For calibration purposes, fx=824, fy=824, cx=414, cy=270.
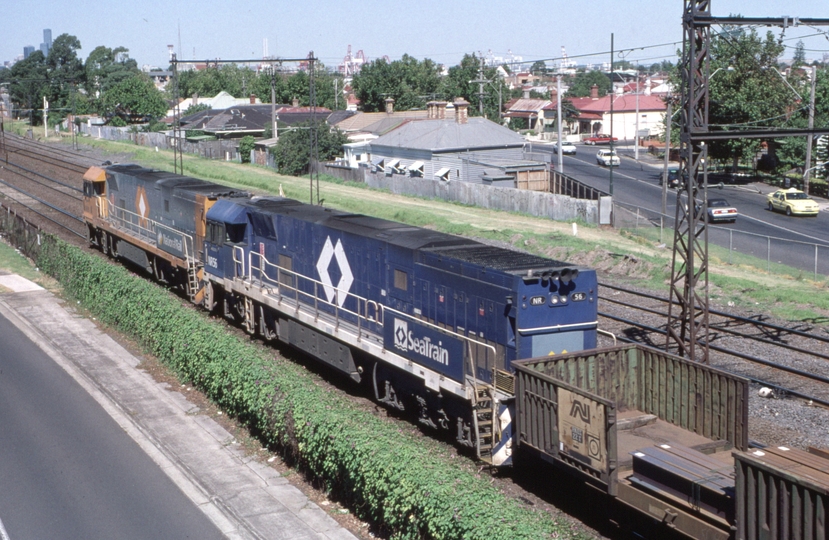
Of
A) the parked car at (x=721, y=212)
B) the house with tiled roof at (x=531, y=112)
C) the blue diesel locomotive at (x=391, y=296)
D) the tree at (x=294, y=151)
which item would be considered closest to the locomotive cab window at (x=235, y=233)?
the blue diesel locomotive at (x=391, y=296)

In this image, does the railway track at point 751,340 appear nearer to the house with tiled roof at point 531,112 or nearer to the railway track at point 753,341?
the railway track at point 753,341

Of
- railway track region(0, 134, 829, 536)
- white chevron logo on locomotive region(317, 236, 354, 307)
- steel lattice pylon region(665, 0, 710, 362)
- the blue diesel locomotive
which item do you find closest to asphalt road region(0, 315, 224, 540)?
the blue diesel locomotive

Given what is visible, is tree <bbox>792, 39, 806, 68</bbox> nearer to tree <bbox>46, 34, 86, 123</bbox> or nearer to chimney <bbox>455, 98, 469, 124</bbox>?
chimney <bbox>455, 98, 469, 124</bbox>

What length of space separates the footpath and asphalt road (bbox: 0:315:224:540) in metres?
0.31

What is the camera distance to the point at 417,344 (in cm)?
1666

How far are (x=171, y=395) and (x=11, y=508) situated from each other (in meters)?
6.08

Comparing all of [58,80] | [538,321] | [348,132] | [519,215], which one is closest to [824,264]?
[519,215]

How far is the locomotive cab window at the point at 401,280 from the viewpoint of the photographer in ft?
59.8

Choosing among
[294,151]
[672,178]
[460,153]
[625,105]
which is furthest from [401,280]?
[625,105]

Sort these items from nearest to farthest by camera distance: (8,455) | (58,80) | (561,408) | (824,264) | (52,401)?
1. (561,408)
2. (8,455)
3. (52,401)
4. (824,264)
5. (58,80)

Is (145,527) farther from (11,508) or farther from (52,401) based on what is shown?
(52,401)

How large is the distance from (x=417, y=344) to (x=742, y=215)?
4029 centimetres

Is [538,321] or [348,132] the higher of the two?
[348,132]

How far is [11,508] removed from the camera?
14.0m
